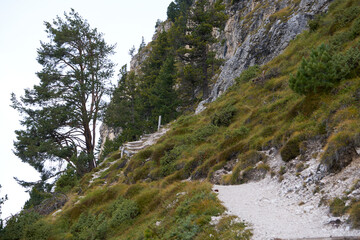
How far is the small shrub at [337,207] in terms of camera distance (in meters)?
6.28

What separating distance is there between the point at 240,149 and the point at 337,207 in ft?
25.5

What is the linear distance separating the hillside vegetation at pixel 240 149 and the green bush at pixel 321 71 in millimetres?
40

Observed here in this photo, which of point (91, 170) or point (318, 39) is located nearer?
point (318, 39)

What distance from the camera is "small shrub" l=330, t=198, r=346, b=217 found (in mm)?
6280

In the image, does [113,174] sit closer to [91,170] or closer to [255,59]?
[91,170]

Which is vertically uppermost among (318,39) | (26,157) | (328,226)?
(26,157)

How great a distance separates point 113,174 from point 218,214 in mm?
18324

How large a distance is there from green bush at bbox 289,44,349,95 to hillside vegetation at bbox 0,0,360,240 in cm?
4


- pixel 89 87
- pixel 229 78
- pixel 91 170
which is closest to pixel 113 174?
pixel 91 170

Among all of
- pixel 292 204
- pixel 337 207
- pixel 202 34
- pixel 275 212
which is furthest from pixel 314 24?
pixel 202 34

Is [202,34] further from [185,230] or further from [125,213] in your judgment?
[185,230]

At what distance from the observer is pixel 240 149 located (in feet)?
46.6

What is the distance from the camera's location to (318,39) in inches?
729

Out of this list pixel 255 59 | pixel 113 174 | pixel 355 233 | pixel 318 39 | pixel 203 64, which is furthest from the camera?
pixel 203 64
